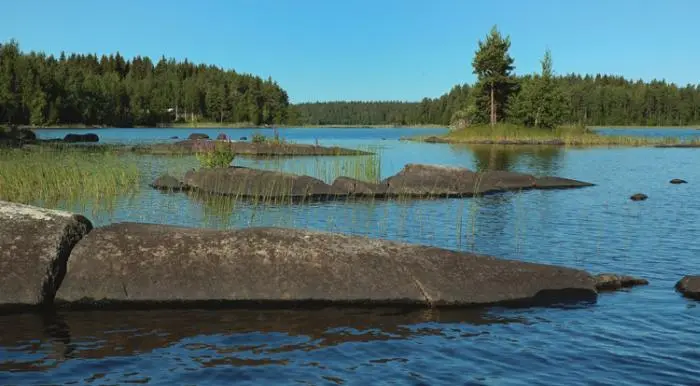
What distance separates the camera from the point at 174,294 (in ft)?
32.7

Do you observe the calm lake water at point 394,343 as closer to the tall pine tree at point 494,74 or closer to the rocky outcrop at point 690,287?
the rocky outcrop at point 690,287

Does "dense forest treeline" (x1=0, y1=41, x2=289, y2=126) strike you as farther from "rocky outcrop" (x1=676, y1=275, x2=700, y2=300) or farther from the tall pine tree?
"rocky outcrop" (x1=676, y1=275, x2=700, y2=300)

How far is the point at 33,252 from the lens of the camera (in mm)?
9922

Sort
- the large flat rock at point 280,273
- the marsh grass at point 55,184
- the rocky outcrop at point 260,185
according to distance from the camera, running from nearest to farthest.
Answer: the large flat rock at point 280,273, the marsh grass at point 55,184, the rocky outcrop at point 260,185

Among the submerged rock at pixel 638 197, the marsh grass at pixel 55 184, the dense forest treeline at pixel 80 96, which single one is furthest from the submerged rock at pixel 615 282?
the dense forest treeline at pixel 80 96

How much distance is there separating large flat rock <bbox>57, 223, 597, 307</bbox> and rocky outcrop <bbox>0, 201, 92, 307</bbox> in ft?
0.65

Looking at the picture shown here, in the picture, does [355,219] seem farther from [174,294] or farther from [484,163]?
[484,163]

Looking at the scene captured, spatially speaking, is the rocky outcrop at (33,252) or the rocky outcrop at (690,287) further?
the rocky outcrop at (690,287)

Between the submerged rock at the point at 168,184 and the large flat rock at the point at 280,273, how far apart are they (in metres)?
17.6

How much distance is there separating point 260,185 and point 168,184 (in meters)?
4.79

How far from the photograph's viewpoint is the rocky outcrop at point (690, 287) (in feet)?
36.1

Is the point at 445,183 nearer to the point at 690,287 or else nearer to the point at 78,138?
the point at 690,287

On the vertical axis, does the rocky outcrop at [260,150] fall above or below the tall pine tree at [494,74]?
below

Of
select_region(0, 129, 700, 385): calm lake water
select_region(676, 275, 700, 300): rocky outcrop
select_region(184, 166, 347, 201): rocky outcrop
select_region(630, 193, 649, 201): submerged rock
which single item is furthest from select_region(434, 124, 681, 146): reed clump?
select_region(676, 275, 700, 300): rocky outcrop
